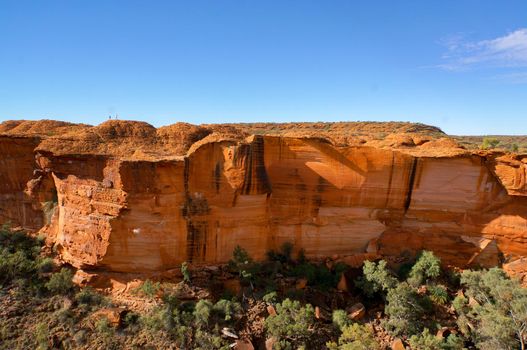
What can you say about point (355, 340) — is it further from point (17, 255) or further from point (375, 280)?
point (17, 255)

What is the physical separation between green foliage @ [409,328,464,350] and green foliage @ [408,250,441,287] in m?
2.47

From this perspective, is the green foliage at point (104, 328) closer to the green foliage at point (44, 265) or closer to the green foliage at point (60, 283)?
the green foliage at point (60, 283)

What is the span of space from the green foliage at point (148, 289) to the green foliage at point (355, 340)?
24.3ft

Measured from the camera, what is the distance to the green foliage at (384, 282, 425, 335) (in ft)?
46.1

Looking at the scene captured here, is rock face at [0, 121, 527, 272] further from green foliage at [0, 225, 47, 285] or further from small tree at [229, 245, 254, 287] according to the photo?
green foliage at [0, 225, 47, 285]

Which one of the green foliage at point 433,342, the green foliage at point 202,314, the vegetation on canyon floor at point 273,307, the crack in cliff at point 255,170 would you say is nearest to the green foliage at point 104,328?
the vegetation on canyon floor at point 273,307

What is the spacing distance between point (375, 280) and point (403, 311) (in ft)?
5.67

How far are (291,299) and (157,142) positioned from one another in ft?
32.3

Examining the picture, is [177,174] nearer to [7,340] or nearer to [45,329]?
[45,329]

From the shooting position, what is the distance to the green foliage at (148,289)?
561 inches

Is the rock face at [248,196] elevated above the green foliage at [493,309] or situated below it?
above

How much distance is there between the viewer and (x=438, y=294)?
15.6 m

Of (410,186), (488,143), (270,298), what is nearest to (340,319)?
(270,298)

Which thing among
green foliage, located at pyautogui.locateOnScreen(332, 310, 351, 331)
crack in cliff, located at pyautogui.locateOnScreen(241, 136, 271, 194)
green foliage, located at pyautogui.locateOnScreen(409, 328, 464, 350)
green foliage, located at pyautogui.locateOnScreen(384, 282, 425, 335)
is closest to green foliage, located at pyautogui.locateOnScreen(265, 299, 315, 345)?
green foliage, located at pyautogui.locateOnScreen(332, 310, 351, 331)
